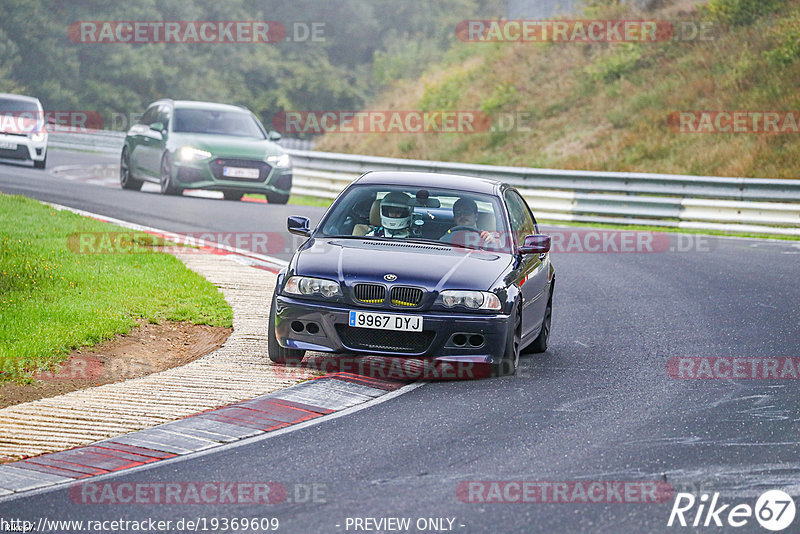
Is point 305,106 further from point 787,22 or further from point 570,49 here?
point 787,22

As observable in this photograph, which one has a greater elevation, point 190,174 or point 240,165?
point 240,165

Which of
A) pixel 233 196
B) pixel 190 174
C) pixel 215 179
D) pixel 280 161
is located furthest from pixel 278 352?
pixel 233 196

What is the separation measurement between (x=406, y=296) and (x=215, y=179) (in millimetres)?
13947

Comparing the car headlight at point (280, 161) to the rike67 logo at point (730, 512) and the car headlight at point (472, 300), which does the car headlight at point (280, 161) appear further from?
the rike67 logo at point (730, 512)

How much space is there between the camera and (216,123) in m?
23.4

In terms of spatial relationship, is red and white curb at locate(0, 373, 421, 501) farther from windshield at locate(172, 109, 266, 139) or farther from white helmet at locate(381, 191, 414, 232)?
windshield at locate(172, 109, 266, 139)

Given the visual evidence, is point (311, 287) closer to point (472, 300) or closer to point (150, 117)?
point (472, 300)

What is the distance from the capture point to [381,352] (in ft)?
28.8

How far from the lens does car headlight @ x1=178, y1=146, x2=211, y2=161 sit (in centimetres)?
2208

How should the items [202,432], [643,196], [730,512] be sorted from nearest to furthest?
1. [730,512]
2. [202,432]
3. [643,196]

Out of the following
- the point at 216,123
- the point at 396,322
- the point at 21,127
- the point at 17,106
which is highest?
the point at 17,106

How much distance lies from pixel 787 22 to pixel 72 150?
22.4m

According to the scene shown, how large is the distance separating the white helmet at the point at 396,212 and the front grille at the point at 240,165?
1252 centimetres

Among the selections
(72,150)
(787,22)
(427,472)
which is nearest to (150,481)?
(427,472)
